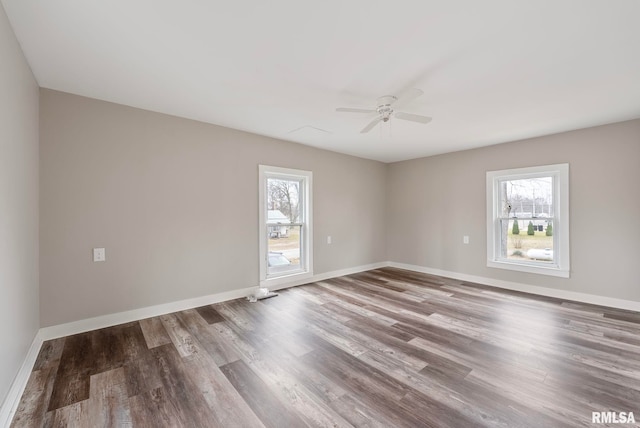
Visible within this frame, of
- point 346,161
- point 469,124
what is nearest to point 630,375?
point 469,124

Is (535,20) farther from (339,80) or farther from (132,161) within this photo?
(132,161)

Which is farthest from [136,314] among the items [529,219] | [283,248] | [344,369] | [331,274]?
[529,219]

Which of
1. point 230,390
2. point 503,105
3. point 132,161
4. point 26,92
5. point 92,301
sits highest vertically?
point 503,105

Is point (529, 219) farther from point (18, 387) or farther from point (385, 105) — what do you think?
point (18, 387)

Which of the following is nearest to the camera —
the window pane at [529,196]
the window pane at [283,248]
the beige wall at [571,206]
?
the beige wall at [571,206]

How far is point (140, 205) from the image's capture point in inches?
124

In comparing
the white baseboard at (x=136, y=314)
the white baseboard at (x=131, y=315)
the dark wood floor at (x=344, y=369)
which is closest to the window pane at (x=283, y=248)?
the white baseboard at (x=136, y=314)

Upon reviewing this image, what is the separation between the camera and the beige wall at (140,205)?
269cm

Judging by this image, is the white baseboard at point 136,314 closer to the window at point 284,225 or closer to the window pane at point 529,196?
the window at point 284,225

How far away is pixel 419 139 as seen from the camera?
4.32 m

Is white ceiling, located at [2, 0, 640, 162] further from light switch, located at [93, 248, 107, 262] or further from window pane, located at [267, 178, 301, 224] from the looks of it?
light switch, located at [93, 248, 107, 262]

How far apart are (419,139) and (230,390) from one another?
13.4 feet

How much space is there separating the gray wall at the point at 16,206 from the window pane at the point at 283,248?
8.64 feet

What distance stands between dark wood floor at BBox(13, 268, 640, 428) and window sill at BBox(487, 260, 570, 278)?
0.55 m
